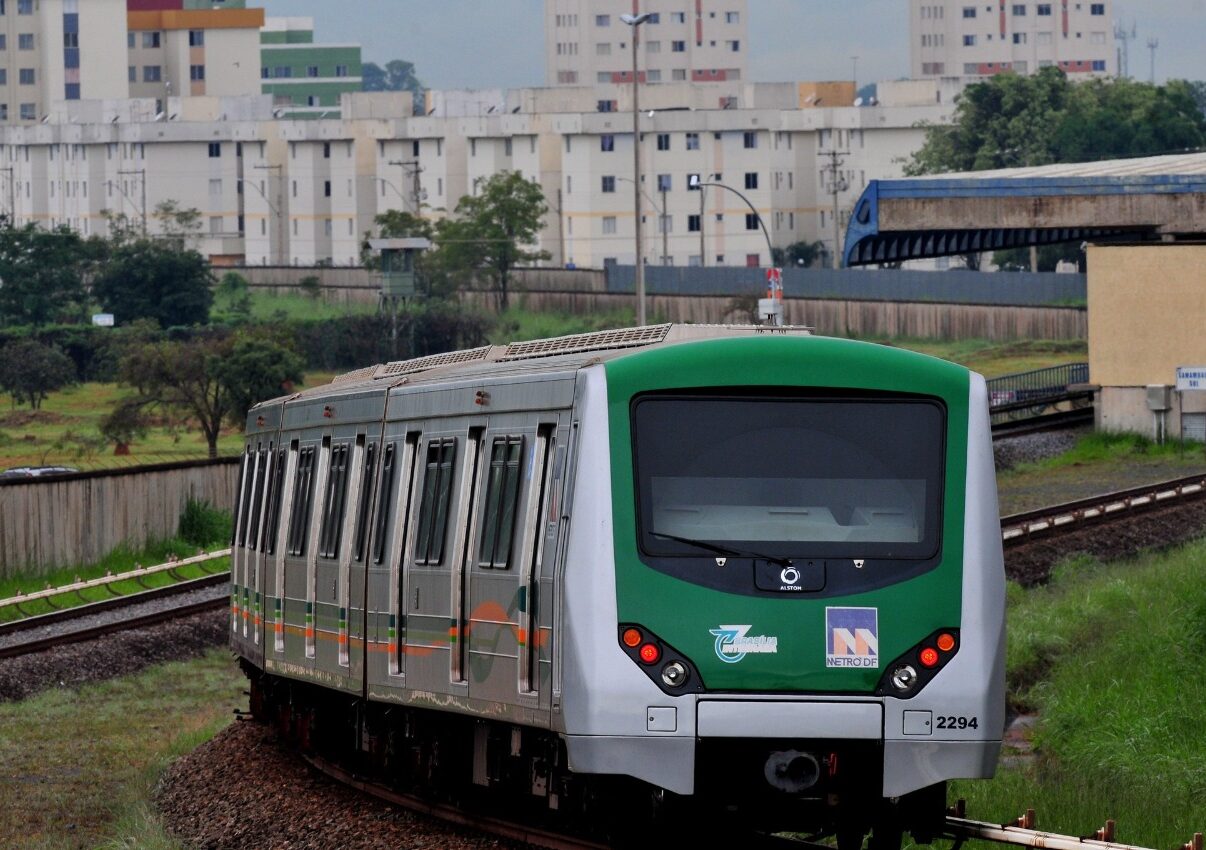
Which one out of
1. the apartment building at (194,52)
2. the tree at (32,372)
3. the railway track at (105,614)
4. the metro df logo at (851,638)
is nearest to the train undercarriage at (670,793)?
the metro df logo at (851,638)

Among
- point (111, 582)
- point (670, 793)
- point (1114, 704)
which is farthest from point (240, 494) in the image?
point (111, 582)

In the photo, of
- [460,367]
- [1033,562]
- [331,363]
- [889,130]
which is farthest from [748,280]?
[460,367]

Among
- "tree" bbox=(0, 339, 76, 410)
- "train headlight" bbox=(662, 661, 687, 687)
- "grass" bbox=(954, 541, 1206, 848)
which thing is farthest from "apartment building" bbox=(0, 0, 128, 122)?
"train headlight" bbox=(662, 661, 687, 687)

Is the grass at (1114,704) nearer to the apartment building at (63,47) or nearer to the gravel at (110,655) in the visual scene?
the gravel at (110,655)

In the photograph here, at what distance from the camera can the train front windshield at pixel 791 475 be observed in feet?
36.3

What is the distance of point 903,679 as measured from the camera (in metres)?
11.0

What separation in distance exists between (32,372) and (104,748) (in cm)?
7082

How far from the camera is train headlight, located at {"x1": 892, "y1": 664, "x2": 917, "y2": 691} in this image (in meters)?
11.0

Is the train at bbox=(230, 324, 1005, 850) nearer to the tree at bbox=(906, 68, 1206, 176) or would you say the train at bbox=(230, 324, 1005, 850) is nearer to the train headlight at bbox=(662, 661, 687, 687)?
the train headlight at bbox=(662, 661, 687, 687)

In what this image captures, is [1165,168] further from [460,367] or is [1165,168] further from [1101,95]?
[1101,95]

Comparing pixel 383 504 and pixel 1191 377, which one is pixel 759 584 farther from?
pixel 1191 377

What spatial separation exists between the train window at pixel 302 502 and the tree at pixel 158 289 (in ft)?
305

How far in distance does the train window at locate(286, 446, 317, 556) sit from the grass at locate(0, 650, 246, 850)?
92.7 inches

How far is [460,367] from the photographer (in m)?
15.2
